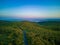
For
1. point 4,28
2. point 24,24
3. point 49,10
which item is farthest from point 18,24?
point 49,10

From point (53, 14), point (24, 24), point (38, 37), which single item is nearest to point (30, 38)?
point (38, 37)

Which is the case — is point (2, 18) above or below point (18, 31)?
above

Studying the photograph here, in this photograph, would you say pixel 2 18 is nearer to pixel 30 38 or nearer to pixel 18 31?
pixel 18 31

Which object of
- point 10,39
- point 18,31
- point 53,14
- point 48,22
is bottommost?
point 10,39

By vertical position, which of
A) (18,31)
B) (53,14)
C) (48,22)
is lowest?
(18,31)

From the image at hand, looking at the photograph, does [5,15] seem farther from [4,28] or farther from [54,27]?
[54,27]

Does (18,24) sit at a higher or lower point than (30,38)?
higher
